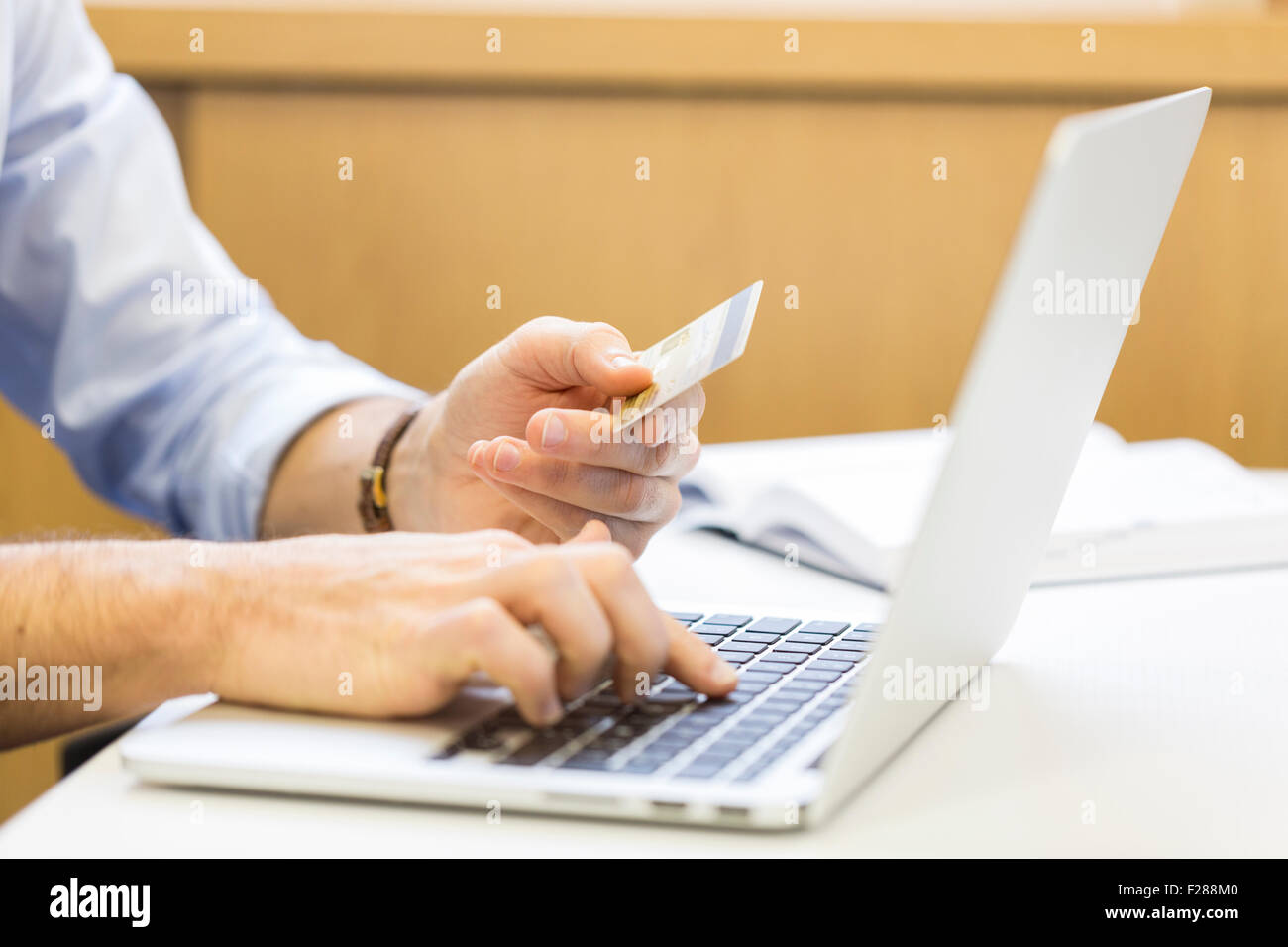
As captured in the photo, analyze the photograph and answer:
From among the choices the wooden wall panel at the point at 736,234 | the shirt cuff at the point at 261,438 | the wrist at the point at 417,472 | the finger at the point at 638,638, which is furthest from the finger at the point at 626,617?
the wooden wall panel at the point at 736,234

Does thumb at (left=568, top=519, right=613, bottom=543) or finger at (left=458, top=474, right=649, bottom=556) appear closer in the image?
thumb at (left=568, top=519, right=613, bottom=543)

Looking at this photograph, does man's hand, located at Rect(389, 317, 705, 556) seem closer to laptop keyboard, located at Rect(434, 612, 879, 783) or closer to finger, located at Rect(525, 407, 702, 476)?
finger, located at Rect(525, 407, 702, 476)

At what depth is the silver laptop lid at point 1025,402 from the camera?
14.4 inches

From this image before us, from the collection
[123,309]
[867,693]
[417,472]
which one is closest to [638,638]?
[867,693]

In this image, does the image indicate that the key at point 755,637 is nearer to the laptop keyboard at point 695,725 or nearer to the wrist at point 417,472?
the laptop keyboard at point 695,725

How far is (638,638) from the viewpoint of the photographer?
47 cm

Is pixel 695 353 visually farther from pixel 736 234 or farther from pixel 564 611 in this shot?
pixel 736 234

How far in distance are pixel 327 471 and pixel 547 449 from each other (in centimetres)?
33

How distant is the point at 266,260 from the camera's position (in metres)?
1.56

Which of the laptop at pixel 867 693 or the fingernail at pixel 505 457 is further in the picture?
the fingernail at pixel 505 457

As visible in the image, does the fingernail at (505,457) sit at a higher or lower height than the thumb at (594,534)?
higher

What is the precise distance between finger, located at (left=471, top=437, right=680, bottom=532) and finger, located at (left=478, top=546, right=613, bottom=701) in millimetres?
224

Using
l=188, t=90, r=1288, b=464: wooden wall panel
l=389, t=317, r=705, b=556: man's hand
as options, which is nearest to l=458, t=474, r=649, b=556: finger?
l=389, t=317, r=705, b=556: man's hand

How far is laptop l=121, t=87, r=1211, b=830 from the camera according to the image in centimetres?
38
